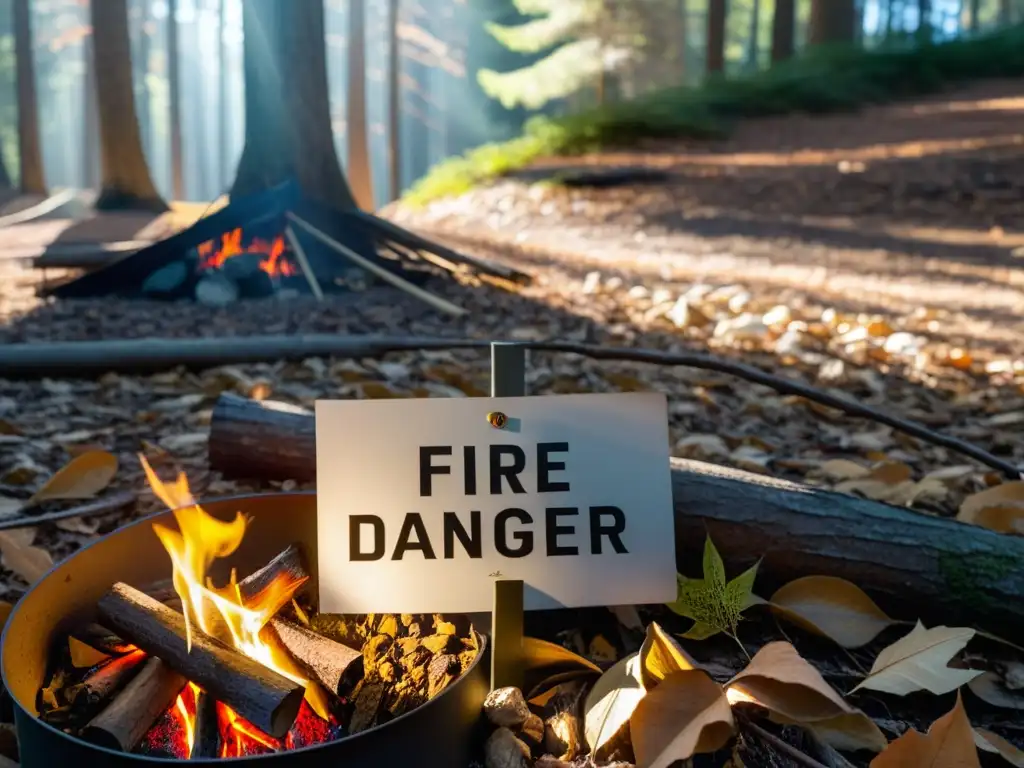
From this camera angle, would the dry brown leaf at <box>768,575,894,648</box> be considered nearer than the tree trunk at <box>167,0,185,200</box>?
A: Yes

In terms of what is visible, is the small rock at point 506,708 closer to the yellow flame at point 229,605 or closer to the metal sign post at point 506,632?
the metal sign post at point 506,632

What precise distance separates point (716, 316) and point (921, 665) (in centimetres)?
338

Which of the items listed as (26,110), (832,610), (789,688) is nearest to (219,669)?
(789,688)

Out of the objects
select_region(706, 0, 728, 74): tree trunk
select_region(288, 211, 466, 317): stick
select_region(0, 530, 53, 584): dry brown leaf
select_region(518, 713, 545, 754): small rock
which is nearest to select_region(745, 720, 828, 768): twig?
select_region(518, 713, 545, 754): small rock

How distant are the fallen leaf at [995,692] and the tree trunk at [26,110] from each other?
20569 millimetres

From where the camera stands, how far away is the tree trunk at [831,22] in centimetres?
1359

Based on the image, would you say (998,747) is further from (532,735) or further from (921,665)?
(532,735)

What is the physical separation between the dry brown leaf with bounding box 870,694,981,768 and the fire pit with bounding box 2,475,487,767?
0.53 m

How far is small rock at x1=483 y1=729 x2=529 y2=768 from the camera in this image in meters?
1.20

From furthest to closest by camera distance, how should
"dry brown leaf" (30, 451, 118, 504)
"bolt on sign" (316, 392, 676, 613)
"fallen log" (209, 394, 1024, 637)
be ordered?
"dry brown leaf" (30, 451, 118, 504) < "fallen log" (209, 394, 1024, 637) < "bolt on sign" (316, 392, 676, 613)

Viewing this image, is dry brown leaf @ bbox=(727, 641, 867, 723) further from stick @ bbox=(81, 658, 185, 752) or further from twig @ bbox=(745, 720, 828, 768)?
stick @ bbox=(81, 658, 185, 752)

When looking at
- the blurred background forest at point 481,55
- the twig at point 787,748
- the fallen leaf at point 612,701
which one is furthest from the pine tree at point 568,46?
the twig at point 787,748

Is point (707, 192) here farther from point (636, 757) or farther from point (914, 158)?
point (636, 757)

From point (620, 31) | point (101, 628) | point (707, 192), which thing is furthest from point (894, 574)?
point (620, 31)
